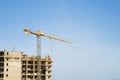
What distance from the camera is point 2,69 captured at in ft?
650

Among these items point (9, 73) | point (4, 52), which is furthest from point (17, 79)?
point (4, 52)

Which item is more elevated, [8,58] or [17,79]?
[8,58]

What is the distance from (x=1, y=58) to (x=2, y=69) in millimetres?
6944

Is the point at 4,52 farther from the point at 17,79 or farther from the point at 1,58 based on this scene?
the point at 17,79

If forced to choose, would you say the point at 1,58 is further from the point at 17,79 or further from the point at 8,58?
the point at 17,79

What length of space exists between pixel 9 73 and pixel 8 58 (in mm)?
9455

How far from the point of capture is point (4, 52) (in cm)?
19938

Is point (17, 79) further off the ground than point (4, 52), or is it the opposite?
point (4, 52)

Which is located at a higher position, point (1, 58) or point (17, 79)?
point (1, 58)

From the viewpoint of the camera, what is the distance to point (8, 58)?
200 m

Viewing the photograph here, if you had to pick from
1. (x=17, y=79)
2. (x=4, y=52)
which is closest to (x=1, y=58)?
(x=4, y=52)

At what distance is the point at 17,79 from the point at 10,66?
9.35m

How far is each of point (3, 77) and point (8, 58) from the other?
1224 centimetres

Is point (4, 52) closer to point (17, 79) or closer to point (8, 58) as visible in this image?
point (8, 58)
